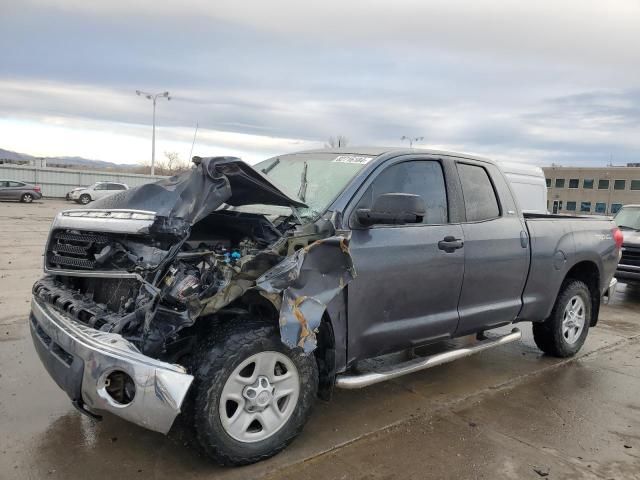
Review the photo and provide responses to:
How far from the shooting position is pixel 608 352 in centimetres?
629

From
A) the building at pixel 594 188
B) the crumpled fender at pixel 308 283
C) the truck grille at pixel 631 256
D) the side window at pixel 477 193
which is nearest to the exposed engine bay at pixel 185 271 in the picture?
the crumpled fender at pixel 308 283

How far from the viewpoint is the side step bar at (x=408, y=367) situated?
3607 millimetres

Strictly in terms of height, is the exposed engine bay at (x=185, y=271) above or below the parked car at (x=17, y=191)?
above

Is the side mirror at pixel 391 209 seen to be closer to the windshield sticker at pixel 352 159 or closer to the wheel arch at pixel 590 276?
the windshield sticker at pixel 352 159

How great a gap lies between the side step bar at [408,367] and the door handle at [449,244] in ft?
2.69

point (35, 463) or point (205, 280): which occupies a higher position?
point (205, 280)

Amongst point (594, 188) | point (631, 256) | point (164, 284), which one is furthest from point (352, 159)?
point (594, 188)

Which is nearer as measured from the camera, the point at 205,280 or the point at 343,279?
the point at 205,280

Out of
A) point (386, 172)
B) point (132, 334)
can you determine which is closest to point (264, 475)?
point (132, 334)

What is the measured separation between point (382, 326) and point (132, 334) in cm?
165

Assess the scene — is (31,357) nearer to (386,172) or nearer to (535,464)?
(386,172)

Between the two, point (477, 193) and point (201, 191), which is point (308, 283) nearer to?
point (201, 191)

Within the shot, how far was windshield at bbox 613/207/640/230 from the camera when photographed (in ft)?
35.1

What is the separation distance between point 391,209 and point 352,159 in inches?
32.3
